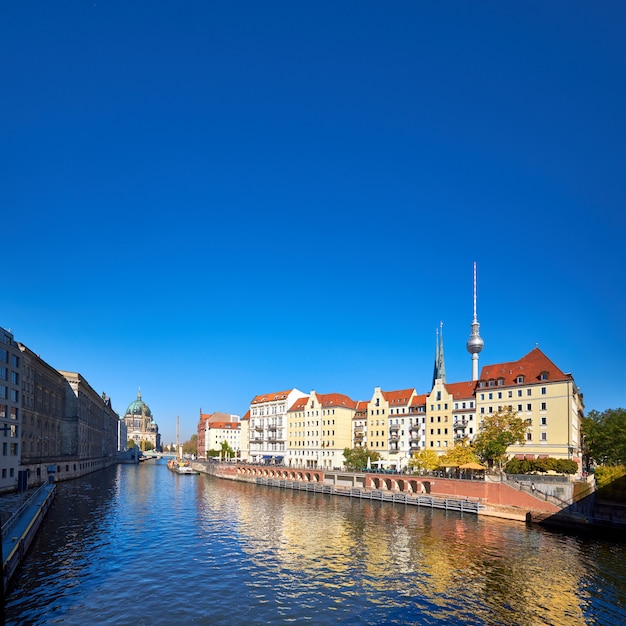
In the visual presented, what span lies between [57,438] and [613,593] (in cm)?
12614

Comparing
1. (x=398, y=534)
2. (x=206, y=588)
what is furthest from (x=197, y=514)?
(x=206, y=588)

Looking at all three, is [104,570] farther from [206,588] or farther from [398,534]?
[398,534]

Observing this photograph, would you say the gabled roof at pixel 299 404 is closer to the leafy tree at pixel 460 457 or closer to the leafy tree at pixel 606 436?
the leafy tree at pixel 460 457

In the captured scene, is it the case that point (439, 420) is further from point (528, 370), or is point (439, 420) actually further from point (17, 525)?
point (17, 525)

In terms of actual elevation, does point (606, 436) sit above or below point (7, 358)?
below

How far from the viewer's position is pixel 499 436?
305 ft

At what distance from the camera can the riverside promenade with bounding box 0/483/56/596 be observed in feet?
134

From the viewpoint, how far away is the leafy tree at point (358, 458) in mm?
122625

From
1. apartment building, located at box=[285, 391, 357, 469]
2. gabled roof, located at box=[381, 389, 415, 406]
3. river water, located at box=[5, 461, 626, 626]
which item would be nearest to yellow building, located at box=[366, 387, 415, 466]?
gabled roof, located at box=[381, 389, 415, 406]

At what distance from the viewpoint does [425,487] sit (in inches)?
3856

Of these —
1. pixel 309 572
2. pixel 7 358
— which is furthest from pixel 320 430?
pixel 309 572

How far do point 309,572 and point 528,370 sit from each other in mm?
74138

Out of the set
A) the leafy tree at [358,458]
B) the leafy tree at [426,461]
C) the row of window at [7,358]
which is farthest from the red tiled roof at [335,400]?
the row of window at [7,358]

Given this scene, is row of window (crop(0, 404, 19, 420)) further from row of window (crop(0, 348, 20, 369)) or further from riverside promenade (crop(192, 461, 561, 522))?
riverside promenade (crop(192, 461, 561, 522))
